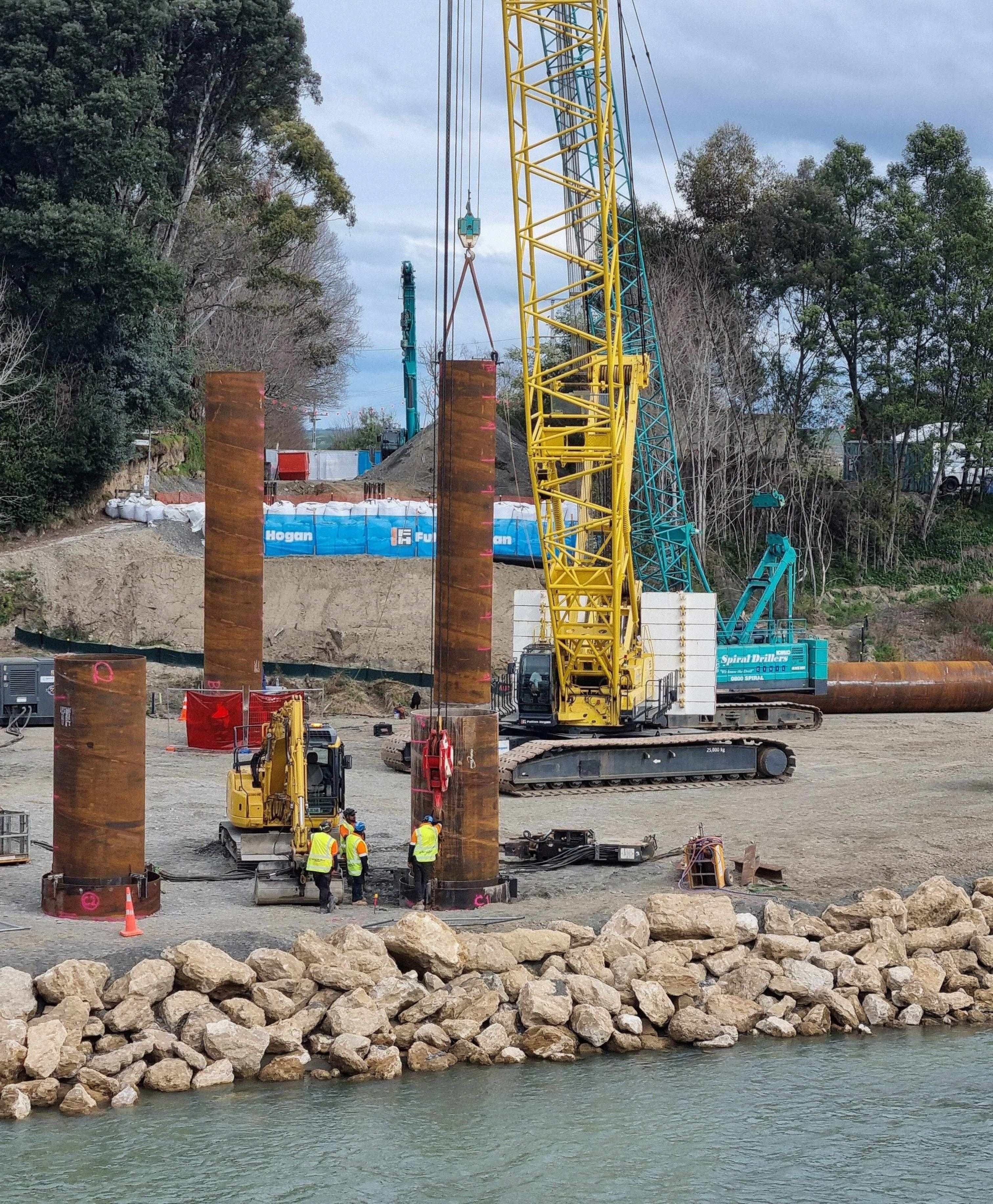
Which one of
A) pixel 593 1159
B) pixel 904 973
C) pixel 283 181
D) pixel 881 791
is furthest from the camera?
pixel 283 181

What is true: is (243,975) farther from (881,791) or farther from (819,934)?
(881,791)

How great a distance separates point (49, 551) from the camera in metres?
44.3

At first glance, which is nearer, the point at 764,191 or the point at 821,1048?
the point at 821,1048

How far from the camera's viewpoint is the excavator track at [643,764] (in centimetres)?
2820

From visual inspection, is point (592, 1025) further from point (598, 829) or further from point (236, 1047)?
point (598, 829)

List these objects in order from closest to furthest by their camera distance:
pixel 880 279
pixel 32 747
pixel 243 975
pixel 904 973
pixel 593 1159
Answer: pixel 593 1159, pixel 243 975, pixel 904 973, pixel 32 747, pixel 880 279

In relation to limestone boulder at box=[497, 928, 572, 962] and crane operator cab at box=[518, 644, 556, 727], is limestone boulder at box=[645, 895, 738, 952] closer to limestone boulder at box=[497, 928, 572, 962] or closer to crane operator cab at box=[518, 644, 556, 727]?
limestone boulder at box=[497, 928, 572, 962]

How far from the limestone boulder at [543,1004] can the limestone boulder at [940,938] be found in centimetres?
462

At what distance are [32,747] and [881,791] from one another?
17466 mm

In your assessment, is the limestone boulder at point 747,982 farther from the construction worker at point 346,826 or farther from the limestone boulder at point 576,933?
the construction worker at point 346,826

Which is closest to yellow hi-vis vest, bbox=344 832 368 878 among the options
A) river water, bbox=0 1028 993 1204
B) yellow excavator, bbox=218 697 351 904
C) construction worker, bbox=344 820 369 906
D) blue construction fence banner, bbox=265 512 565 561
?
construction worker, bbox=344 820 369 906

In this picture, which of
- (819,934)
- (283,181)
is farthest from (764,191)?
(819,934)

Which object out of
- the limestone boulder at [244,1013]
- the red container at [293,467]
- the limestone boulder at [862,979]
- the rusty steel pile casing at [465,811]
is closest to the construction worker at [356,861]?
the rusty steel pile casing at [465,811]

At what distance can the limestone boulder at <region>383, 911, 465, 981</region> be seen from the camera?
16688 mm
